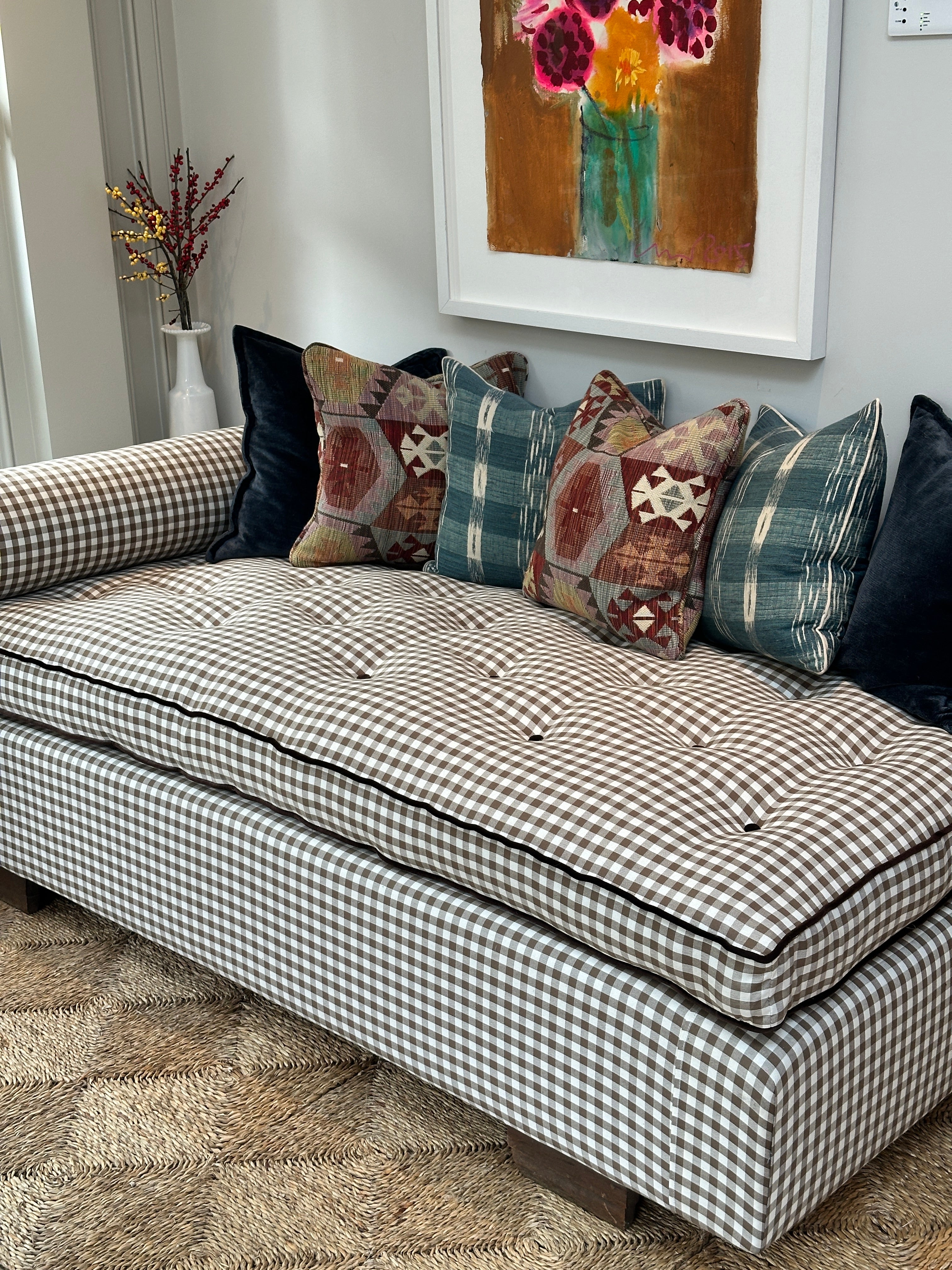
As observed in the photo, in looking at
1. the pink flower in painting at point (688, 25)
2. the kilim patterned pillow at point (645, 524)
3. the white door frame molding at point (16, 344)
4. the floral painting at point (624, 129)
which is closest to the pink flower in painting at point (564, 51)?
the floral painting at point (624, 129)

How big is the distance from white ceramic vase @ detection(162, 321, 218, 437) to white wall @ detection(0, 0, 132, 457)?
0.17 meters

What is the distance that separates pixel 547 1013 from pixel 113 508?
1.37m

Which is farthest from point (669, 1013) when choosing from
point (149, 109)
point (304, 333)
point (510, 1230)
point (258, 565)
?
point (149, 109)

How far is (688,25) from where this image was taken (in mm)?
2127

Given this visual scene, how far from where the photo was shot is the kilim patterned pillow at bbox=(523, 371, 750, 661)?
1972 mm

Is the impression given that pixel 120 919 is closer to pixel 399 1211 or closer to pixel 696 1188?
pixel 399 1211

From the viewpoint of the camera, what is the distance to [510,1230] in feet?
5.05

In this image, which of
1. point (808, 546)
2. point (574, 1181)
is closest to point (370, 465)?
point (808, 546)

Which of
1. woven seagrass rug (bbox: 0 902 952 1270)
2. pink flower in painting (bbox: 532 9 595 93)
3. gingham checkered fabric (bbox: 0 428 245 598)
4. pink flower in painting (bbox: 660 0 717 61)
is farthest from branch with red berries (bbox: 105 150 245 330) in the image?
woven seagrass rug (bbox: 0 902 952 1270)

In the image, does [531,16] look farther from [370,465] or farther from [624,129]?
[370,465]

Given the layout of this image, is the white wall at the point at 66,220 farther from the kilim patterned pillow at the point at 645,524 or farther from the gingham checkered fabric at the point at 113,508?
the kilim patterned pillow at the point at 645,524

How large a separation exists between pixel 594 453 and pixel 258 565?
71 cm

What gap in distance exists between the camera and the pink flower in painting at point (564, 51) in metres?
2.29

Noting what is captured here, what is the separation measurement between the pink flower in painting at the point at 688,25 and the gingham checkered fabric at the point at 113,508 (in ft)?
3.70
